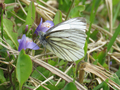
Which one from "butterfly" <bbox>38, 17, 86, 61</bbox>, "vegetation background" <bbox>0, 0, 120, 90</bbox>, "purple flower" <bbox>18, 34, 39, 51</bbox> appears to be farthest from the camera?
"butterfly" <bbox>38, 17, 86, 61</bbox>

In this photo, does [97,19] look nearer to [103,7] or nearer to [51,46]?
[103,7]

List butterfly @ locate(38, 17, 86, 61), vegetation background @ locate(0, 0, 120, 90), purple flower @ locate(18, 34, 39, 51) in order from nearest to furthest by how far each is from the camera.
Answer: vegetation background @ locate(0, 0, 120, 90)
purple flower @ locate(18, 34, 39, 51)
butterfly @ locate(38, 17, 86, 61)

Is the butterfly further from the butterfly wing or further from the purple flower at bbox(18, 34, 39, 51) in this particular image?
the purple flower at bbox(18, 34, 39, 51)

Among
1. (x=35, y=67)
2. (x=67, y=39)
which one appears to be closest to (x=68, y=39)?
(x=67, y=39)

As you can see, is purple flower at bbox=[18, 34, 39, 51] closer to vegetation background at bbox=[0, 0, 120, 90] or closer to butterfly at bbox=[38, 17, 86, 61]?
vegetation background at bbox=[0, 0, 120, 90]

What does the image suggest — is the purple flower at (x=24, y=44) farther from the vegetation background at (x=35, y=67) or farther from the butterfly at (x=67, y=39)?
the butterfly at (x=67, y=39)

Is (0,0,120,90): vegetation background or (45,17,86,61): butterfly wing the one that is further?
(45,17,86,61): butterfly wing

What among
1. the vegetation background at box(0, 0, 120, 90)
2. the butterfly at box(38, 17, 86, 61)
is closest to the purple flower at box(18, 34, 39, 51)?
the vegetation background at box(0, 0, 120, 90)

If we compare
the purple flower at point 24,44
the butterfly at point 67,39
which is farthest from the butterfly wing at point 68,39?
the purple flower at point 24,44

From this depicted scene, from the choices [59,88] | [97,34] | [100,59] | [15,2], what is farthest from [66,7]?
[59,88]

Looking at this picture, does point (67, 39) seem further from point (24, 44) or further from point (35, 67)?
point (24, 44)
